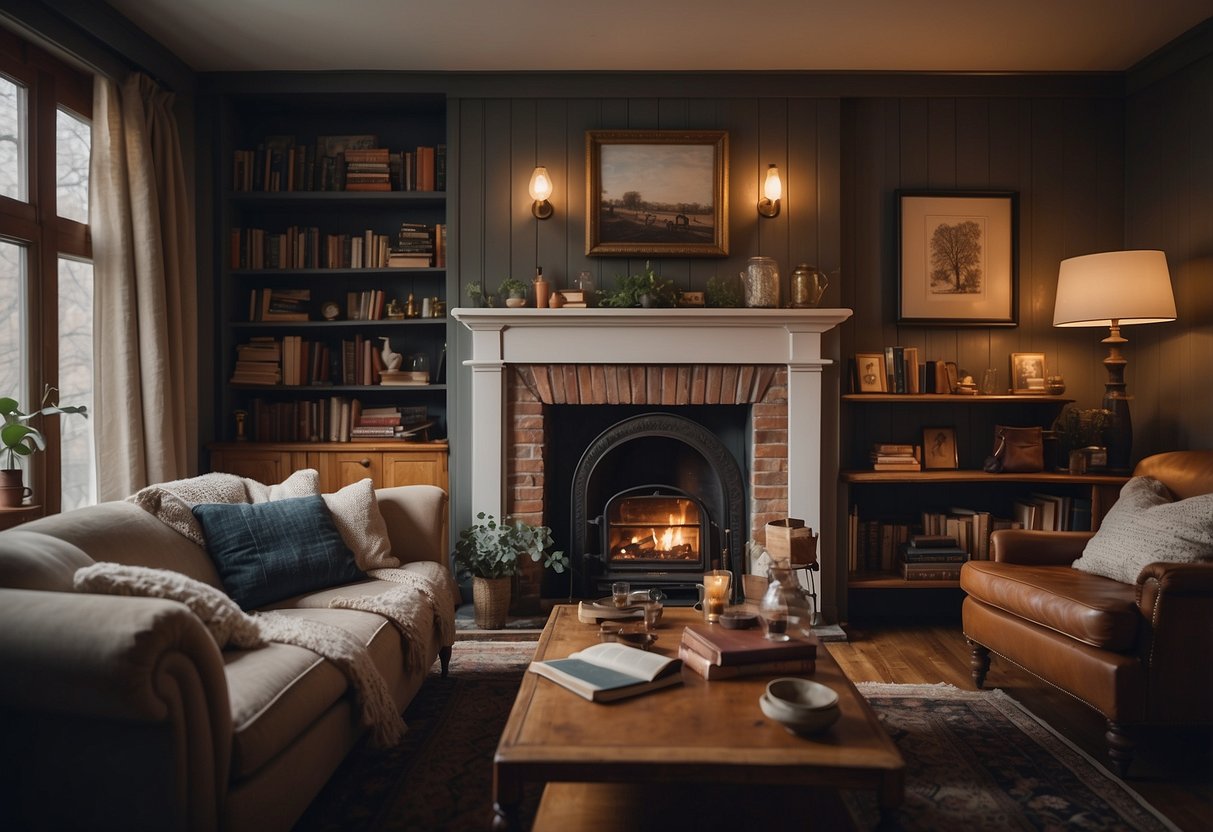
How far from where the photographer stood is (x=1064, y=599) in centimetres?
240

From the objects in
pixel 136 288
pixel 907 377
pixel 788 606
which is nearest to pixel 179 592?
pixel 788 606

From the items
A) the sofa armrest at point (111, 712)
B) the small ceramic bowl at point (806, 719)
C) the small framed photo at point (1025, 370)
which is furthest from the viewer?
the small framed photo at point (1025, 370)

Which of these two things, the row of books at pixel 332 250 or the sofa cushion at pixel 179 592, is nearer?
the sofa cushion at pixel 179 592

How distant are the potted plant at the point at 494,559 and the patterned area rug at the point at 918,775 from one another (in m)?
0.70

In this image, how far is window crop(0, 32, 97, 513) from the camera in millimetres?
2840

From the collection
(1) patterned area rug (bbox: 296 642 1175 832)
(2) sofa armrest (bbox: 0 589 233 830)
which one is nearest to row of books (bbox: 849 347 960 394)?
(1) patterned area rug (bbox: 296 642 1175 832)

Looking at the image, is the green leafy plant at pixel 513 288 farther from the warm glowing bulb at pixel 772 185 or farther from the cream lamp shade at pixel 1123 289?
the cream lamp shade at pixel 1123 289

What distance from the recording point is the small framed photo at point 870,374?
149 inches

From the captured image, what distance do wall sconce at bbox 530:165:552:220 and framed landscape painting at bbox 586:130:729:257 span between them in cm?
19

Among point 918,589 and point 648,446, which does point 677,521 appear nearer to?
point 648,446

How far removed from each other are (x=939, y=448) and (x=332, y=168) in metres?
3.34

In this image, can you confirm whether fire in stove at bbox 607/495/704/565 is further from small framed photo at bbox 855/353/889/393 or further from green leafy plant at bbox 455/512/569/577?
small framed photo at bbox 855/353/889/393

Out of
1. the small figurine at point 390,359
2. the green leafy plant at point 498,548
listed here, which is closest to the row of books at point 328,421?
the small figurine at point 390,359

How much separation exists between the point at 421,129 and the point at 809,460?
8.65 ft
